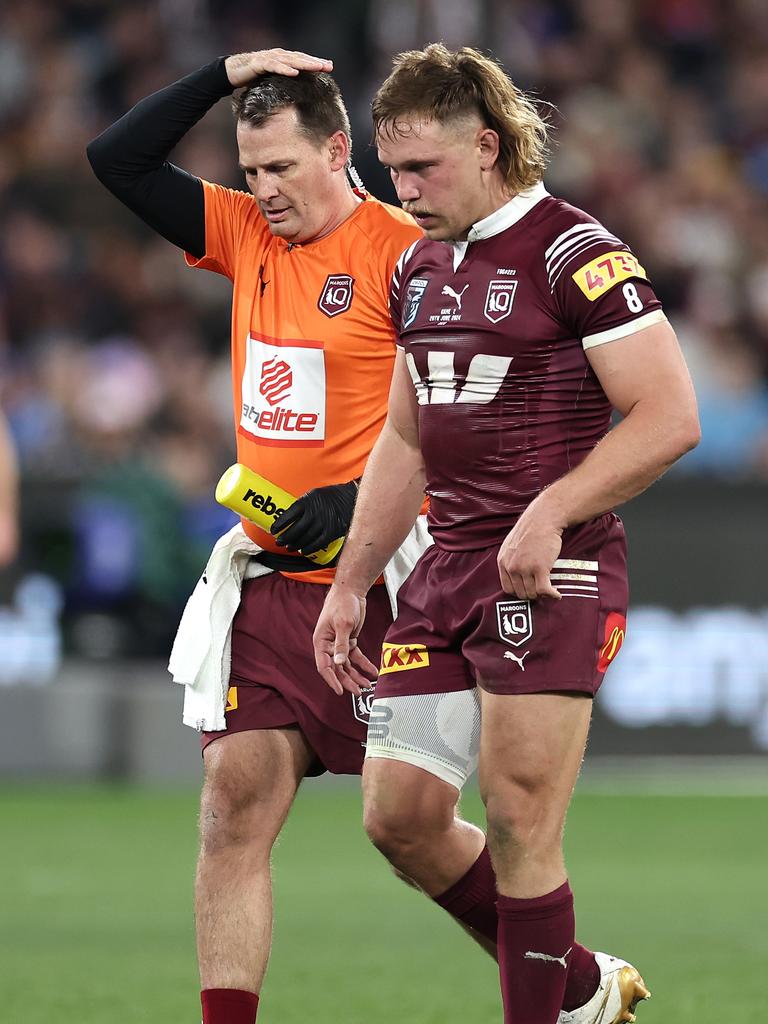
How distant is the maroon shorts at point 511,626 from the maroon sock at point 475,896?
2.04 feet

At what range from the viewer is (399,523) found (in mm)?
5578

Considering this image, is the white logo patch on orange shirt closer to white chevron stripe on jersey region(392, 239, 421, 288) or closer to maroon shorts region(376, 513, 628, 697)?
white chevron stripe on jersey region(392, 239, 421, 288)

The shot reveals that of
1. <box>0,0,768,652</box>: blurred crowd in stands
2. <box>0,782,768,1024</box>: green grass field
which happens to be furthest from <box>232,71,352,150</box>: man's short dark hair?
<box>0,0,768,652</box>: blurred crowd in stands

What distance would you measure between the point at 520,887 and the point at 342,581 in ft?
3.37

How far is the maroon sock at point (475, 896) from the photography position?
18.4ft

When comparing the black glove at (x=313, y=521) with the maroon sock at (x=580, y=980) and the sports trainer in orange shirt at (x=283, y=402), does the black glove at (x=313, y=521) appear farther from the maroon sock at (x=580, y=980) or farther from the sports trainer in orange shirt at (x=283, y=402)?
the maroon sock at (x=580, y=980)

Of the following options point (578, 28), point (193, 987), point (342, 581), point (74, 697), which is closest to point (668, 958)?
point (193, 987)

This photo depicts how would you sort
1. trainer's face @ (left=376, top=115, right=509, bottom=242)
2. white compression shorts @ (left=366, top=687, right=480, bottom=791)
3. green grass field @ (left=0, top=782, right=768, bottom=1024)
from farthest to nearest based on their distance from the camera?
green grass field @ (left=0, top=782, right=768, bottom=1024) → white compression shorts @ (left=366, top=687, right=480, bottom=791) → trainer's face @ (left=376, top=115, right=509, bottom=242)

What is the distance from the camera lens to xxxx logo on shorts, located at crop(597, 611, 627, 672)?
5082 millimetres

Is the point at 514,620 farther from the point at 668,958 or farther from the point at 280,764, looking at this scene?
the point at 668,958

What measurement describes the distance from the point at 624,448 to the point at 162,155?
1.93 m

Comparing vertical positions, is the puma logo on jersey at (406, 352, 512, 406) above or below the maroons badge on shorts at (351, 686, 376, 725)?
above

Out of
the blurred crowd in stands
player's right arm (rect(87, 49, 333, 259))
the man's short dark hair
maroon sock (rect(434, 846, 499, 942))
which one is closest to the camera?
maroon sock (rect(434, 846, 499, 942))

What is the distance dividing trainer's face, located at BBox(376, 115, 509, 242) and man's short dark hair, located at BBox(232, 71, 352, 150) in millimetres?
646
